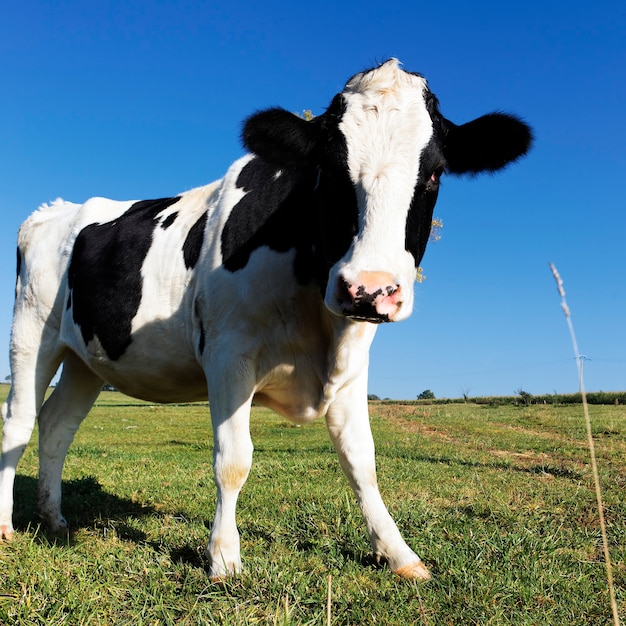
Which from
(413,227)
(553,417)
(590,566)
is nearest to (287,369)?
(413,227)

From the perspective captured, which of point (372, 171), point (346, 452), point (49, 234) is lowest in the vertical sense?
point (346, 452)

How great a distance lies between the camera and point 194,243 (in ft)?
16.6

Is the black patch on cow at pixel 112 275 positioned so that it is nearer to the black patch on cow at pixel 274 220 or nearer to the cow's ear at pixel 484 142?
the black patch on cow at pixel 274 220

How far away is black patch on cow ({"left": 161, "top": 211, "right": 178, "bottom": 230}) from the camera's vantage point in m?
5.52

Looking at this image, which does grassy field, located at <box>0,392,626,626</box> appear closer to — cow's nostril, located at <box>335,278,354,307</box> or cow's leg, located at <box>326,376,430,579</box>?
cow's leg, located at <box>326,376,430,579</box>

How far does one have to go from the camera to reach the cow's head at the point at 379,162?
3252 millimetres

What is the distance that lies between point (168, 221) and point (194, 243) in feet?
2.13

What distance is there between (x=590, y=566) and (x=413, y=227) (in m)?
2.65

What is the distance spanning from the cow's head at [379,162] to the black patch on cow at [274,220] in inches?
10.7

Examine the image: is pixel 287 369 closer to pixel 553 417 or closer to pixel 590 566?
pixel 590 566

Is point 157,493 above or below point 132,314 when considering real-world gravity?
below

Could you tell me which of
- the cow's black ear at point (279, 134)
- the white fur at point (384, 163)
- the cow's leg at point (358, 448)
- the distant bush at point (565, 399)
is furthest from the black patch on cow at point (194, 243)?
the distant bush at point (565, 399)

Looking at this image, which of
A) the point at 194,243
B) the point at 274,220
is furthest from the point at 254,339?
the point at 194,243

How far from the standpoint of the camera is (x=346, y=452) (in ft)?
15.8
